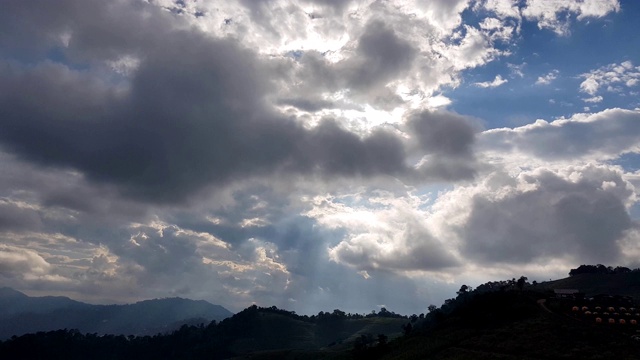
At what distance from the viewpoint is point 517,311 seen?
152625mm

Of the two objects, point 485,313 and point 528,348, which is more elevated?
point 485,313

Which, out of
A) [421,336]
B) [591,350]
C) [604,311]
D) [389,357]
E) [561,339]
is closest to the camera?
[591,350]

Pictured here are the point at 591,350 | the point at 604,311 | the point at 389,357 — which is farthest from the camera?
the point at 389,357

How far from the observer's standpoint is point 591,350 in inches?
4382

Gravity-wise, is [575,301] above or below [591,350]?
above

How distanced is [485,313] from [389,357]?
36.9m

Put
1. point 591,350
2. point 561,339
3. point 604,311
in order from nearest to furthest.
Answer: point 591,350 < point 561,339 < point 604,311

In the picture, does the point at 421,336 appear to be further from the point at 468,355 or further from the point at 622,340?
the point at 622,340

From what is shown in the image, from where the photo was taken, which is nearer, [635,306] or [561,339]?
[561,339]

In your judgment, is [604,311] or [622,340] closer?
[622,340]

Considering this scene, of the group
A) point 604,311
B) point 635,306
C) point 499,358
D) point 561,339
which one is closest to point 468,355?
point 499,358

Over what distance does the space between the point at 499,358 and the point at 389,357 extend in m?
51.1

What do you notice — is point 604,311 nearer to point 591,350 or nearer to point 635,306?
point 635,306

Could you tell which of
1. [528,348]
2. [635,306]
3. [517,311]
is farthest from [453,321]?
[635,306]
